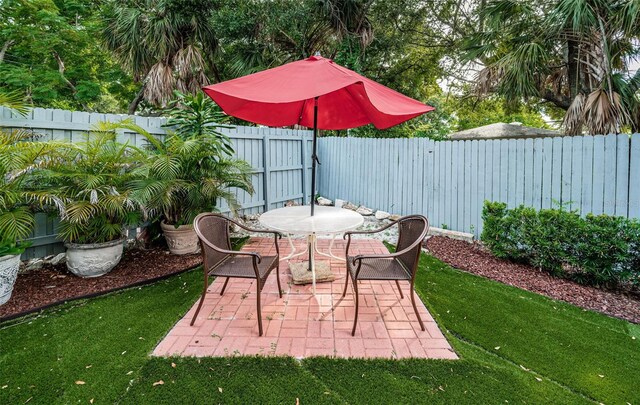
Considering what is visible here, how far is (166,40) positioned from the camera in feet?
24.1

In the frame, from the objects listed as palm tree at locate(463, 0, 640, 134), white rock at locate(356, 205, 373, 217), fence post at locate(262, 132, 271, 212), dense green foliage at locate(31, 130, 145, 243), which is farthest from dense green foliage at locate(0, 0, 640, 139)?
fence post at locate(262, 132, 271, 212)

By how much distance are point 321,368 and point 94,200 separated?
2.56m

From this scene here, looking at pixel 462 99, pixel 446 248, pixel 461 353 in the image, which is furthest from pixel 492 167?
pixel 462 99

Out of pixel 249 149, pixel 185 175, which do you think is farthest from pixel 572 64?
pixel 185 175

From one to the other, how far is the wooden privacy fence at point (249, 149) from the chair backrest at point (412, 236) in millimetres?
3335

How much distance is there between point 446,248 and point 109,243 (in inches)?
166

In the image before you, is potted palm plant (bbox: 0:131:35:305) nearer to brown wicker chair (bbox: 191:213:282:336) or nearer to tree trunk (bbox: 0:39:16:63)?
brown wicker chair (bbox: 191:213:282:336)

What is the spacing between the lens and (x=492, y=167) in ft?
15.7

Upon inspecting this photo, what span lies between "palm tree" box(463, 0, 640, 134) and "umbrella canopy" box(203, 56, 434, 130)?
343 centimetres

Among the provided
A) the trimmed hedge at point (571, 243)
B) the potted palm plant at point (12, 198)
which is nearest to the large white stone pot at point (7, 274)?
the potted palm plant at point (12, 198)

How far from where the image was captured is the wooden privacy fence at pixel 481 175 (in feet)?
12.1

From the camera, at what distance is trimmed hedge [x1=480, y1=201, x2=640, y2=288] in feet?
10.3

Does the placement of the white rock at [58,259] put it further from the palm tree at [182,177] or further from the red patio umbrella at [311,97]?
the red patio umbrella at [311,97]

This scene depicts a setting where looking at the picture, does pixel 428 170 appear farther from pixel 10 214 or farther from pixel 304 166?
pixel 10 214
